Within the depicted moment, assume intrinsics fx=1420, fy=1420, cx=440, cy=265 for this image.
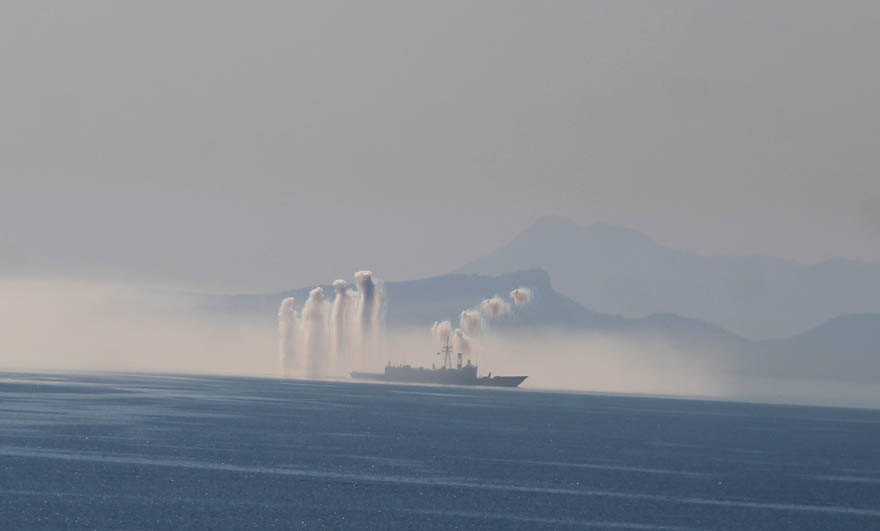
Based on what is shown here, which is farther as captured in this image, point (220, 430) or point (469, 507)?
point (220, 430)

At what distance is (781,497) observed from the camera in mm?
131875

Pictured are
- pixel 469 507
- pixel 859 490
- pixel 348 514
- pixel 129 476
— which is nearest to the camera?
pixel 348 514

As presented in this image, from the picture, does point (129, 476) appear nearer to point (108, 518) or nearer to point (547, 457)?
point (108, 518)

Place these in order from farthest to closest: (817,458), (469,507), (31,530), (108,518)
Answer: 1. (817,458)
2. (469,507)
3. (108,518)
4. (31,530)

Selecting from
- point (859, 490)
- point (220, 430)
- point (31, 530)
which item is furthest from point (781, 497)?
point (220, 430)

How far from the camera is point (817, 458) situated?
190 meters

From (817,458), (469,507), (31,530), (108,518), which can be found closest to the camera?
(31,530)

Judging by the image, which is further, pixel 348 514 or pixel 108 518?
pixel 348 514

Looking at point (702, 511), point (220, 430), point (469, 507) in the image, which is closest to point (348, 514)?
point (469, 507)

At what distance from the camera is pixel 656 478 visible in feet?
476

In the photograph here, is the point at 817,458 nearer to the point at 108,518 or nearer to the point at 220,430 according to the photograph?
the point at 220,430

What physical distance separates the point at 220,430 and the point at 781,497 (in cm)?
8920

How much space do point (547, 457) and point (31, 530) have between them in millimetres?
85865

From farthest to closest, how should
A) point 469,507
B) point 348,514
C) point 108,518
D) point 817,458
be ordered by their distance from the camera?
point 817,458, point 469,507, point 348,514, point 108,518
